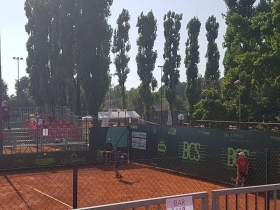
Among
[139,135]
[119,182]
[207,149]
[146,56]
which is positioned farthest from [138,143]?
[146,56]

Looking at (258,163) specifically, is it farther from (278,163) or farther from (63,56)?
(63,56)

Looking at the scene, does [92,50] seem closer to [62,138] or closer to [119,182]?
[62,138]

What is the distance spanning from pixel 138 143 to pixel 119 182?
6.07m

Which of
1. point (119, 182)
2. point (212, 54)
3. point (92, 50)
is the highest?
point (212, 54)

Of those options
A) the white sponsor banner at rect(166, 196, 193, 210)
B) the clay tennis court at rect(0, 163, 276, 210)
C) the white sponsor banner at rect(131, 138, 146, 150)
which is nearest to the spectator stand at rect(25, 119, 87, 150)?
the white sponsor banner at rect(131, 138, 146, 150)

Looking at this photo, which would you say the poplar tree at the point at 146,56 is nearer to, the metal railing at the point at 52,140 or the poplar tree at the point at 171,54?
→ the poplar tree at the point at 171,54

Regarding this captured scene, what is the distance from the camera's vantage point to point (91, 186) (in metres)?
16.1

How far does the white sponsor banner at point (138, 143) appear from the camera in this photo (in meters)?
22.5

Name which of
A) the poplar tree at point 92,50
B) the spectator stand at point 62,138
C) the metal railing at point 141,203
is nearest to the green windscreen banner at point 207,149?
the spectator stand at point 62,138

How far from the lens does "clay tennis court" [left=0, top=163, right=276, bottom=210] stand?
13.4 metres

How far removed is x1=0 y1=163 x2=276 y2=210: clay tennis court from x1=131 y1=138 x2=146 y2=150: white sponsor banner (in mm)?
1512

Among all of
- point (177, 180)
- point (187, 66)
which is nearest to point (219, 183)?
point (177, 180)

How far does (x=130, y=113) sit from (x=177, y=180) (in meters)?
28.1

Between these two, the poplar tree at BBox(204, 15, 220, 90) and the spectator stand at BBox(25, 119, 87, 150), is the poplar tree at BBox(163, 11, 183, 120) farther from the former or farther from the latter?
the spectator stand at BBox(25, 119, 87, 150)
